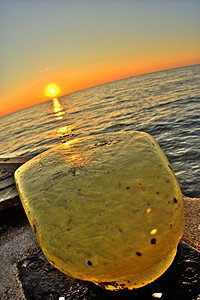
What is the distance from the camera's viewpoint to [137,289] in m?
1.06

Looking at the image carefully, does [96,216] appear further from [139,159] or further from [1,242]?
[1,242]

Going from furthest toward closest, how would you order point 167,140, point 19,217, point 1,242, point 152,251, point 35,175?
point 167,140 → point 19,217 → point 1,242 → point 35,175 → point 152,251

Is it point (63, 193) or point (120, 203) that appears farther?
point (63, 193)

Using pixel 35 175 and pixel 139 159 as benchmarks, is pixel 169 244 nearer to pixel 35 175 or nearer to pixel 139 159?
pixel 139 159

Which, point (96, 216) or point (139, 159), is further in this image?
point (139, 159)

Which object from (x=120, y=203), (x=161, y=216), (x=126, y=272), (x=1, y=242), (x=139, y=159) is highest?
(x=139, y=159)

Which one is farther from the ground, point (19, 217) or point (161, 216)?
point (161, 216)

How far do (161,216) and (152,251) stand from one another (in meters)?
0.17

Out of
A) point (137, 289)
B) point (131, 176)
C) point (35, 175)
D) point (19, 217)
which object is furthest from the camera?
point (19, 217)

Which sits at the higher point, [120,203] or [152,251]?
[120,203]

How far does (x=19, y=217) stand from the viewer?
7.28 feet

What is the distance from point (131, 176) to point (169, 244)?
1.29 feet

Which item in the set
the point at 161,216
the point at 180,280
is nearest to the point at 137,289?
the point at 180,280

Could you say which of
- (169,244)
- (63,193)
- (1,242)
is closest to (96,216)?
(63,193)
